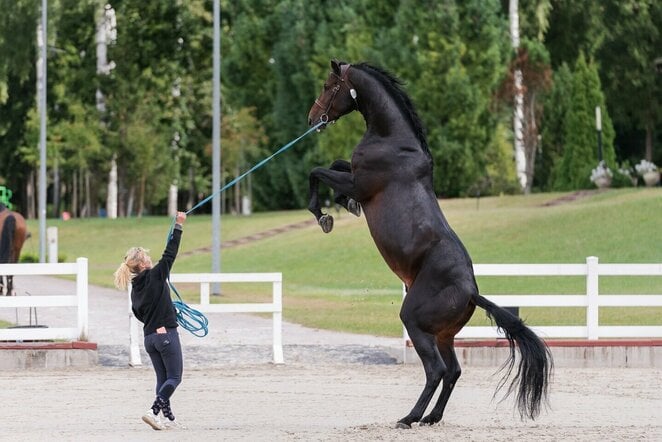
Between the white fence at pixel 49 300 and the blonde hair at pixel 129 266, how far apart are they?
540 centimetres

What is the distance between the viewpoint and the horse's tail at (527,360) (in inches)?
445

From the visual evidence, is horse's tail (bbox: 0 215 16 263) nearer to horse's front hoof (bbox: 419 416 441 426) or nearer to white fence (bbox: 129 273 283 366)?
white fence (bbox: 129 273 283 366)

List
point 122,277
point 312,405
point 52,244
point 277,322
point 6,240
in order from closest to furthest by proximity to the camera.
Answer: point 122,277
point 312,405
point 277,322
point 6,240
point 52,244

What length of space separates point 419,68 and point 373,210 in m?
43.8

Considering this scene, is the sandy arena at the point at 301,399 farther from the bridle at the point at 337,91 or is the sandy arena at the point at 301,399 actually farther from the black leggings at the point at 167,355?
the bridle at the point at 337,91

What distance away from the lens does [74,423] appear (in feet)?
39.4

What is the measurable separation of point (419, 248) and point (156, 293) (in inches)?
84.2

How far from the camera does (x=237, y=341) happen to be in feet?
66.2

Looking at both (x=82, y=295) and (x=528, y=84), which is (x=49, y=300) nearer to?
(x=82, y=295)

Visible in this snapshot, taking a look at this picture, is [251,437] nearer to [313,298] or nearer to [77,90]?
[313,298]

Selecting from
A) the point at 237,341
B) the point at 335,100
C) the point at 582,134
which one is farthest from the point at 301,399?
the point at 582,134

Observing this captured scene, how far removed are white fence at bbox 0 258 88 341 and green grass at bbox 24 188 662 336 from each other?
20.9 feet

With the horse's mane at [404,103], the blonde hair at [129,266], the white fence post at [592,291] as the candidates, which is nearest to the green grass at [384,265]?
the white fence post at [592,291]

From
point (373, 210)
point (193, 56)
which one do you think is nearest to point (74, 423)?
point (373, 210)
